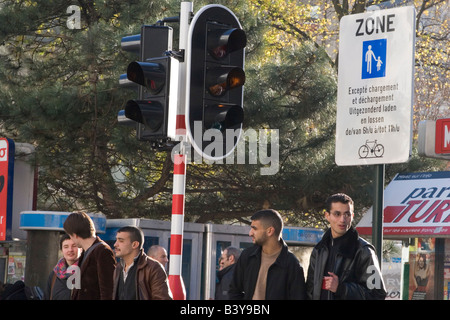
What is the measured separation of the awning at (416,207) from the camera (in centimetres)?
1335

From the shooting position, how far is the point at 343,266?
559 centimetres

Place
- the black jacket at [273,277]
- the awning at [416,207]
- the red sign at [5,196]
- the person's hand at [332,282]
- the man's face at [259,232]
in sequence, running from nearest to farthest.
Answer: the person's hand at [332,282] → the black jacket at [273,277] → the man's face at [259,232] → the red sign at [5,196] → the awning at [416,207]

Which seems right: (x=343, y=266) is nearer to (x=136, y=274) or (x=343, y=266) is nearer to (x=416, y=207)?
(x=136, y=274)

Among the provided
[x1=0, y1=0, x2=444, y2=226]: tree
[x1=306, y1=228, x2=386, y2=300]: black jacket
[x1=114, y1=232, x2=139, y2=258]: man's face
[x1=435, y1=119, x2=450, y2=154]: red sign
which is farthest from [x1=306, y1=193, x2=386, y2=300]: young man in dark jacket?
[x1=0, y1=0, x2=444, y2=226]: tree

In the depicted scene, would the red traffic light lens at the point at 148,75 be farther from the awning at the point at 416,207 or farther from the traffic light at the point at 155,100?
the awning at the point at 416,207

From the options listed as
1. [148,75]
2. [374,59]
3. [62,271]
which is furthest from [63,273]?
[374,59]

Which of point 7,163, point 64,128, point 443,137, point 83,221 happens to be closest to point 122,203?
point 64,128

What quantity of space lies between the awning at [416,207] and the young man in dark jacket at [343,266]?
7.71 m

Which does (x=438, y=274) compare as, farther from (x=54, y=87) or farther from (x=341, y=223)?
(x=341, y=223)

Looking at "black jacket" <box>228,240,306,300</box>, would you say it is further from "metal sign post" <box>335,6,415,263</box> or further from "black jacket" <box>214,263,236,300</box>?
"black jacket" <box>214,263,236,300</box>

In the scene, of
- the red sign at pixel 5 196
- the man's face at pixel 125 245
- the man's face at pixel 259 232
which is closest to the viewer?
the man's face at pixel 259 232

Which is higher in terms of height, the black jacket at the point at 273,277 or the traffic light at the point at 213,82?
the traffic light at the point at 213,82

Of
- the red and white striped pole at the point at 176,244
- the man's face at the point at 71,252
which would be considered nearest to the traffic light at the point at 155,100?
the red and white striped pole at the point at 176,244

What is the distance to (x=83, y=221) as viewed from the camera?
656 centimetres
